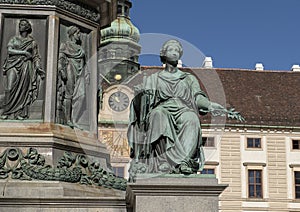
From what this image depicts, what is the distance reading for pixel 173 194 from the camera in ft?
22.2

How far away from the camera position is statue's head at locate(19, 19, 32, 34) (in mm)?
8859

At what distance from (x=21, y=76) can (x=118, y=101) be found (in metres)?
31.6

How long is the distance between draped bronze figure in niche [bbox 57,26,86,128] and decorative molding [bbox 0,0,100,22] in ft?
0.97

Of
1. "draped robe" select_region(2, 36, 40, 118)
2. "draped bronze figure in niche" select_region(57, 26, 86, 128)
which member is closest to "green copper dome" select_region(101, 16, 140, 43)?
"draped bronze figure in niche" select_region(57, 26, 86, 128)

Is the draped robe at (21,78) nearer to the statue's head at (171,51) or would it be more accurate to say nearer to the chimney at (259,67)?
the statue's head at (171,51)

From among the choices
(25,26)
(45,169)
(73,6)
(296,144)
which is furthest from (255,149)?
(45,169)

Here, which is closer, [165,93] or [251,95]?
[165,93]

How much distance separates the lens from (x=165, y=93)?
24.5 feet

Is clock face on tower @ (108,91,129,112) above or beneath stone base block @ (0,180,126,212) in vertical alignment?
above

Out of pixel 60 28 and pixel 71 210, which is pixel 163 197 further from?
pixel 60 28

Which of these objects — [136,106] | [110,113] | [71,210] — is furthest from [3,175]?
[110,113]

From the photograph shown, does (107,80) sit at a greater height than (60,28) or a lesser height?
greater

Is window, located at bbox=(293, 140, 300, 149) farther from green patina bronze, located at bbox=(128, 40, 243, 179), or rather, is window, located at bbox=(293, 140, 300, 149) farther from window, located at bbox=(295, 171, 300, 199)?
green patina bronze, located at bbox=(128, 40, 243, 179)

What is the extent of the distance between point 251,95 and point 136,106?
3501cm
